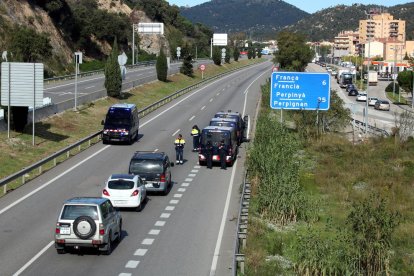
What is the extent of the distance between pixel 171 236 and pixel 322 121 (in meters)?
30.1

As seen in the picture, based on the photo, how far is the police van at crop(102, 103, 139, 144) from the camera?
4088cm

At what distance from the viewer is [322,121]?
49438mm

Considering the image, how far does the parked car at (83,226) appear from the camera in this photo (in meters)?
18.1

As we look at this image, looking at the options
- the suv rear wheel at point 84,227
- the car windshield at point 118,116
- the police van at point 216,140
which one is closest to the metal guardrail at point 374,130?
the police van at point 216,140

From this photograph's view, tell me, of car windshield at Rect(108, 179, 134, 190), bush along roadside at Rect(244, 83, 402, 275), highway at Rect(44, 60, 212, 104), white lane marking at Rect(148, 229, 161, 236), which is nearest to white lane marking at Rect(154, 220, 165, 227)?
white lane marking at Rect(148, 229, 161, 236)

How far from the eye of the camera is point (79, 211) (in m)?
18.4

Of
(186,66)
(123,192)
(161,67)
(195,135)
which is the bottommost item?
(123,192)

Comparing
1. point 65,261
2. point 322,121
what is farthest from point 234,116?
point 65,261

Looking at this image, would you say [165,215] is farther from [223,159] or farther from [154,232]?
[223,159]

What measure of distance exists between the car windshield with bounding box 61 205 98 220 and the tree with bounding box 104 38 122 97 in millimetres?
44297

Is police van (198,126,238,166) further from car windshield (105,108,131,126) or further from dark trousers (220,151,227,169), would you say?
car windshield (105,108,131,126)

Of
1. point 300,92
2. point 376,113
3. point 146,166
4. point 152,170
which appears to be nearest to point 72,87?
point 300,92

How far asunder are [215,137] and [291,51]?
55.5 m

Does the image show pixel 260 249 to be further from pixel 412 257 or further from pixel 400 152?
pixel 400 152
